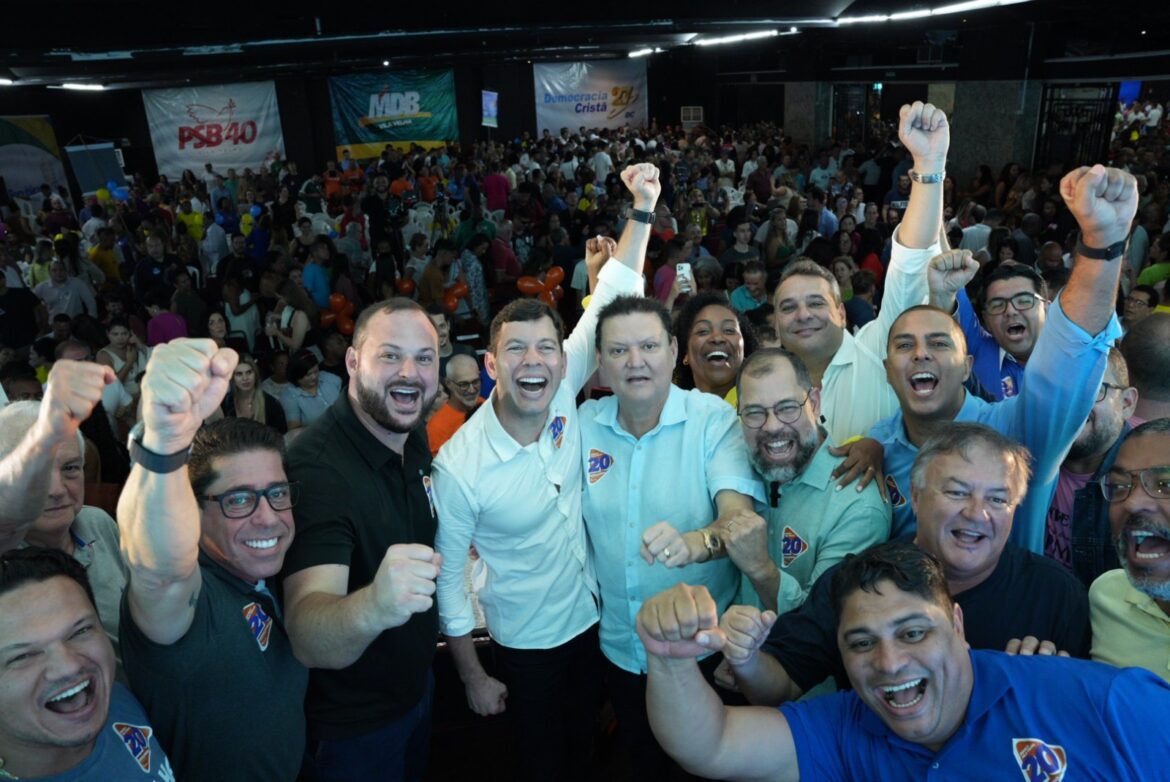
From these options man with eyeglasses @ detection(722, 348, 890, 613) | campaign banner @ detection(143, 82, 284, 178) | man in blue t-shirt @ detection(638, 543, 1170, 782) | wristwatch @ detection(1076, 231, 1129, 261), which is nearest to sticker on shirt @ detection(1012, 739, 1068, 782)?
man in blue t-shirt @ detection(638, 543, 1170, 782)

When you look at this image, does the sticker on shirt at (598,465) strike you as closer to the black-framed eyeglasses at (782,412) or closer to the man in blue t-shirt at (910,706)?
the black-framed eyeglasses at (782,412)

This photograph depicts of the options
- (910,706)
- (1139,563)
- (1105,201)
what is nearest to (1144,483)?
(1139,563)

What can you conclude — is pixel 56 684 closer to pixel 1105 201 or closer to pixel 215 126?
pixel 1105 201

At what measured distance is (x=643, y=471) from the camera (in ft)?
8.14

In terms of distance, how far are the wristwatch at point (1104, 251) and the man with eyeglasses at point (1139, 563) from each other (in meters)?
0.45

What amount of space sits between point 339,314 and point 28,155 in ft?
48.4

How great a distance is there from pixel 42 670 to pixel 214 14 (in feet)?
20.8

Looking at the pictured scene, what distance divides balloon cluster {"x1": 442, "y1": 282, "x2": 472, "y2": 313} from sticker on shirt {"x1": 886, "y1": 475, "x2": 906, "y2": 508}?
512 cm

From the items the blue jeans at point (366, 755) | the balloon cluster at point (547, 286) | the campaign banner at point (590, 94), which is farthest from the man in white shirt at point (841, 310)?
the campaign banner at point (590, 94)

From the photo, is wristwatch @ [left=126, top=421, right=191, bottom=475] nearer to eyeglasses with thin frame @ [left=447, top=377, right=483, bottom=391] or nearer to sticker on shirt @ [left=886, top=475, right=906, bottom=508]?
sticker on shirt @ [left=886, top=475, right=906, bottom=508]

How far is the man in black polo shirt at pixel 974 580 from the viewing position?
1.94 metres

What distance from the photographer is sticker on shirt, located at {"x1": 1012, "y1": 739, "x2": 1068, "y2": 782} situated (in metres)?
1.61

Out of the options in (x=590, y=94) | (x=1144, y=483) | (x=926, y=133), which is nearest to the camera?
(x=1144, y=483)

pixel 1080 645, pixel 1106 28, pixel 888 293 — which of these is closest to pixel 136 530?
pixel 1080 645
